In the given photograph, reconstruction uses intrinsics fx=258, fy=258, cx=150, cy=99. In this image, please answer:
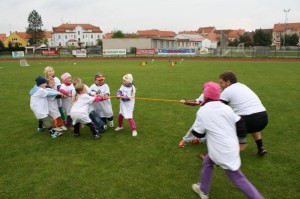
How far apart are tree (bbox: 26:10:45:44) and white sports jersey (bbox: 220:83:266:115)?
335 feet

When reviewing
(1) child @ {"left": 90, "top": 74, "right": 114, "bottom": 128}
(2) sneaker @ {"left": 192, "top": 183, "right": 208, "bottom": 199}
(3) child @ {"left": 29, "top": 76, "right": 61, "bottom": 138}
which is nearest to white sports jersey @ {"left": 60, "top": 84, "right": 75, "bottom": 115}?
(3) child @ {"left": 29, "top": 76, "right": 61, "bottom": 138}

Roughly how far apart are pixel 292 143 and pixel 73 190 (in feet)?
16.5

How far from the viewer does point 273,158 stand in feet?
17.8

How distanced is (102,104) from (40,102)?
63.0 inches

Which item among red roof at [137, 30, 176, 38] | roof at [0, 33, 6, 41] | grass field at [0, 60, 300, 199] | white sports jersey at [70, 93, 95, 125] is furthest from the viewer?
roof at [0, 33, 6, 41]

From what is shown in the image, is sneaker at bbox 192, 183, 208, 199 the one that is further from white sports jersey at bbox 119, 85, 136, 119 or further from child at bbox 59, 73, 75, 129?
child at bbox 59, 73, 75, 129

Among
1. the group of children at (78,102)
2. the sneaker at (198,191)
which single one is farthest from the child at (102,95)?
the sneaker at (198,191)

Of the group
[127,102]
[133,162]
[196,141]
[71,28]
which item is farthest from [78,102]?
Answer: [71,28]

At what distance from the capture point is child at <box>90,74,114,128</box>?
6981mm

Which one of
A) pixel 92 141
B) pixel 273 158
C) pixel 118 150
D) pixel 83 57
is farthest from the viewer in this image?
pixel 83 57

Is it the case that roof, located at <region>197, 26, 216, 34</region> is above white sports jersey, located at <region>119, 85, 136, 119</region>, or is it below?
above

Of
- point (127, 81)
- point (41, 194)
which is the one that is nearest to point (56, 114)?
point (127, 81)

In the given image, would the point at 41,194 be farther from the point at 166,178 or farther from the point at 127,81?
the point at 127,81

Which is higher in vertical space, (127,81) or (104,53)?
(104,53)
